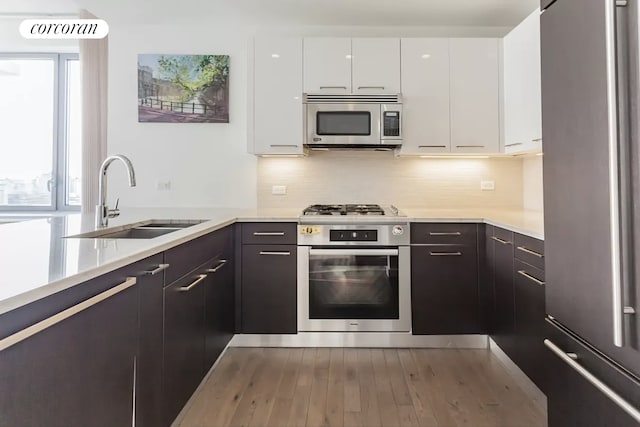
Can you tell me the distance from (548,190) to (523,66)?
1.72 meters

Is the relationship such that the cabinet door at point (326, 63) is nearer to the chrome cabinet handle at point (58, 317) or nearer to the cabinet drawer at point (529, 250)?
the cabinet drawer at point (529, 250)

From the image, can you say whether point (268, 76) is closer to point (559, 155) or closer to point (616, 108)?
point (559, 155)

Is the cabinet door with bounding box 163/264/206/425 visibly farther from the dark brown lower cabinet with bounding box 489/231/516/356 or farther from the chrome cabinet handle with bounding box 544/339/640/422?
the dark brown lower cabinet with bounding box 489/231/516/356

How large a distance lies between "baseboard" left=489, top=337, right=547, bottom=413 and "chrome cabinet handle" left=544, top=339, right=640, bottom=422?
2.76 ft

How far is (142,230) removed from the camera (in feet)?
7.45

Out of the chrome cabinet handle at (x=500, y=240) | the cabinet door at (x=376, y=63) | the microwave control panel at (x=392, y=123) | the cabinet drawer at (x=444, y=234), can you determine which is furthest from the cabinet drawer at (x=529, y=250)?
the cabinet door at (x=376, y=63)

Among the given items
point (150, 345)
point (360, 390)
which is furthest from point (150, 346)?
point (360, 390)

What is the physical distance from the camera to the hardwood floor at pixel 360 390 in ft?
6.25

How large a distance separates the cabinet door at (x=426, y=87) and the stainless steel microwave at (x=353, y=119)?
11cm

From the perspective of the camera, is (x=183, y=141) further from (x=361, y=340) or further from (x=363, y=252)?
(x=361, y=340)

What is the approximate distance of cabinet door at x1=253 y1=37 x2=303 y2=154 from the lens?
3.06 m

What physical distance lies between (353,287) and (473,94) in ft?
5.66

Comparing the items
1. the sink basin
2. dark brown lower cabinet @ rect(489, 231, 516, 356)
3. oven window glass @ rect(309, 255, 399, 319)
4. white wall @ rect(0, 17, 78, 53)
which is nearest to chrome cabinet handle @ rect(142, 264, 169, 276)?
the sink basin

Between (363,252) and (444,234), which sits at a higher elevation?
(444,234)
